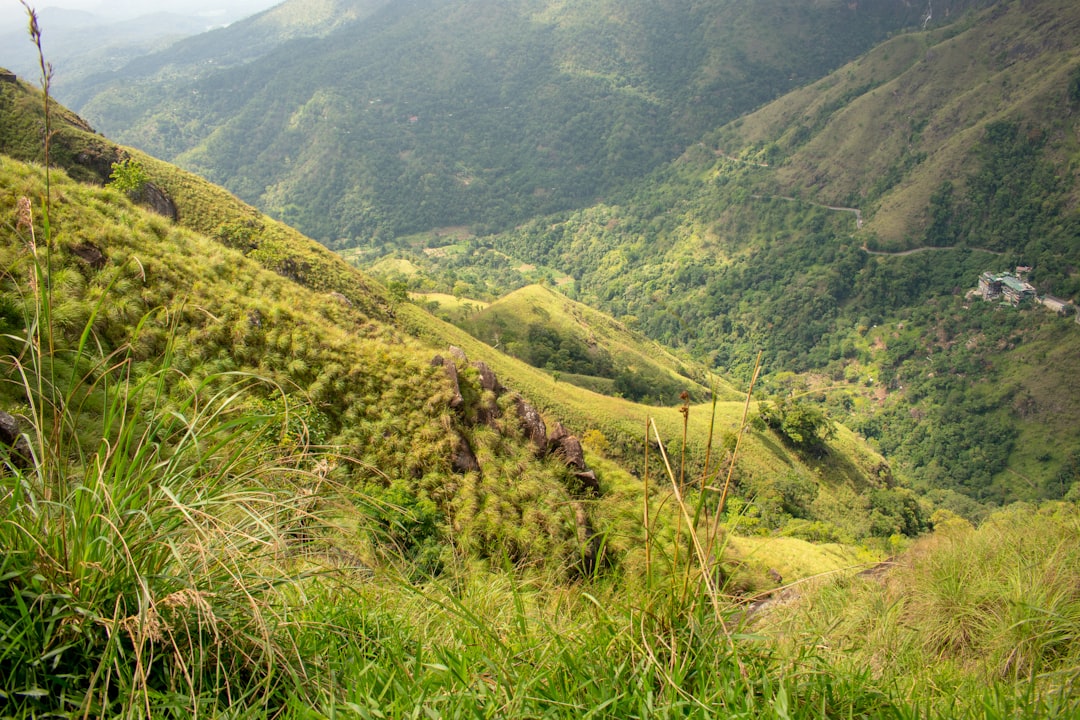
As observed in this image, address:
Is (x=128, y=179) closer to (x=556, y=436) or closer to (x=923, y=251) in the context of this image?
(x=556, y=436)

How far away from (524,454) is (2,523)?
12220mm

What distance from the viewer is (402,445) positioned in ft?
40.5

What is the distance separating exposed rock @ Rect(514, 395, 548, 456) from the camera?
15408 mm

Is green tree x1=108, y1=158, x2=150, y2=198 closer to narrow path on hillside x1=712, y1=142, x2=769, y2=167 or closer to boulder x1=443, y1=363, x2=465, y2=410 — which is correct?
boulder x1=443, y1=363, x2=465, y2=410

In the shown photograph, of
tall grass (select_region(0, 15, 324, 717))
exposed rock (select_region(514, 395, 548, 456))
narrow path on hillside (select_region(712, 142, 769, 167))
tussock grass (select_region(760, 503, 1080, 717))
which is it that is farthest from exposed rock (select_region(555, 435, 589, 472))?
narrow path on hillside (select_region(712, 142, 769, 167))

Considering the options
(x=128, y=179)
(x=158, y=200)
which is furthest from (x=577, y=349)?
(x=128, y=179)

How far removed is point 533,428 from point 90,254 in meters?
Answer: 11.0

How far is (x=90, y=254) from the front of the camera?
11.5 metres

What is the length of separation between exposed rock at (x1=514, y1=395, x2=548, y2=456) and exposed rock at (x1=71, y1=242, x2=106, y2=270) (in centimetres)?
1031

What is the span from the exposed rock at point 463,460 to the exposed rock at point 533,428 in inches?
103

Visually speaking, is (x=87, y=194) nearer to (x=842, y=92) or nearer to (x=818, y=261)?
(x=818, y=261)

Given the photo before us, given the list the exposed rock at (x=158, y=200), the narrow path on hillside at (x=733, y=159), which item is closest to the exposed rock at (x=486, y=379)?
the exposed rock at (x=158, y=200)

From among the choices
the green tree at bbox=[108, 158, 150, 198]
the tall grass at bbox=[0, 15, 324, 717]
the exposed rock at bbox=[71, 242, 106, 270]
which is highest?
the green tree at bbox=[108, 158, 150, 198]

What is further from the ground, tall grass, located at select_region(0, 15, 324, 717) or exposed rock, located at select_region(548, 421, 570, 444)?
tall grass, located at select_region(0, 15, 324, 717)
